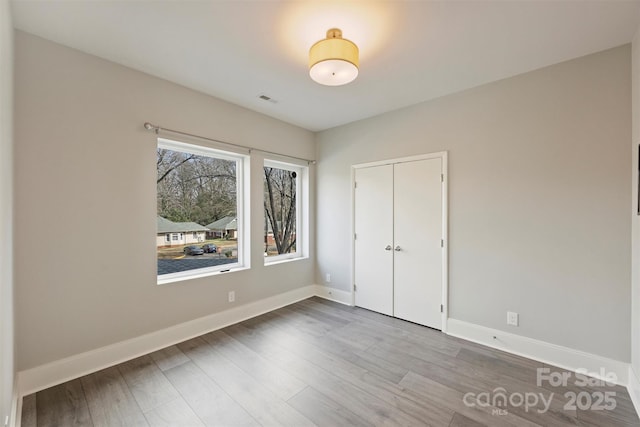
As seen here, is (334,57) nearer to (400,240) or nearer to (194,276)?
(400,240)

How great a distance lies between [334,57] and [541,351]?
3181 millimetres

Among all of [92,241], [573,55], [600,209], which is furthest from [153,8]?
[600,209]

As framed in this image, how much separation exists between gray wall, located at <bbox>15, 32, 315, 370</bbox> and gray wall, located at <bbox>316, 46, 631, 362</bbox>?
9.81ft

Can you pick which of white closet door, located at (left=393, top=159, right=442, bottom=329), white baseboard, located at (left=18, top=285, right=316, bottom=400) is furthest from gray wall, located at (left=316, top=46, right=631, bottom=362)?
white baseboard, located at (left=18, top=285, right=316, bottom=400)

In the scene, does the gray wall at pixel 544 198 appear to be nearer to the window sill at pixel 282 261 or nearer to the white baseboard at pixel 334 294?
the white baseboard at pixel 334 294

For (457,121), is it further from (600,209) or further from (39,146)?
(39,146)

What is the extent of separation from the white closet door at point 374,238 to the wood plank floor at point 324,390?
0.88m

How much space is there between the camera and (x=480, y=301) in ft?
9.42

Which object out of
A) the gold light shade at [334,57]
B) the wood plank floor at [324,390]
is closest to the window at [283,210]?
the wood plank floor at [324,390]

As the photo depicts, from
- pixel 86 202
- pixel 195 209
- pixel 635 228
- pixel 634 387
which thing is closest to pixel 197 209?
pixel 195 209

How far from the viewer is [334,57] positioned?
1873 millimetres

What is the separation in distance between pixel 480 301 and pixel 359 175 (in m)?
2.17

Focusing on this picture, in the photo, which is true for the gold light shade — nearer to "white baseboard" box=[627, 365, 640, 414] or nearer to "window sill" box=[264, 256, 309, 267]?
"window sill" box=[264, 256, 309, 267]

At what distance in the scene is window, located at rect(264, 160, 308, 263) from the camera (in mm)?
4043
